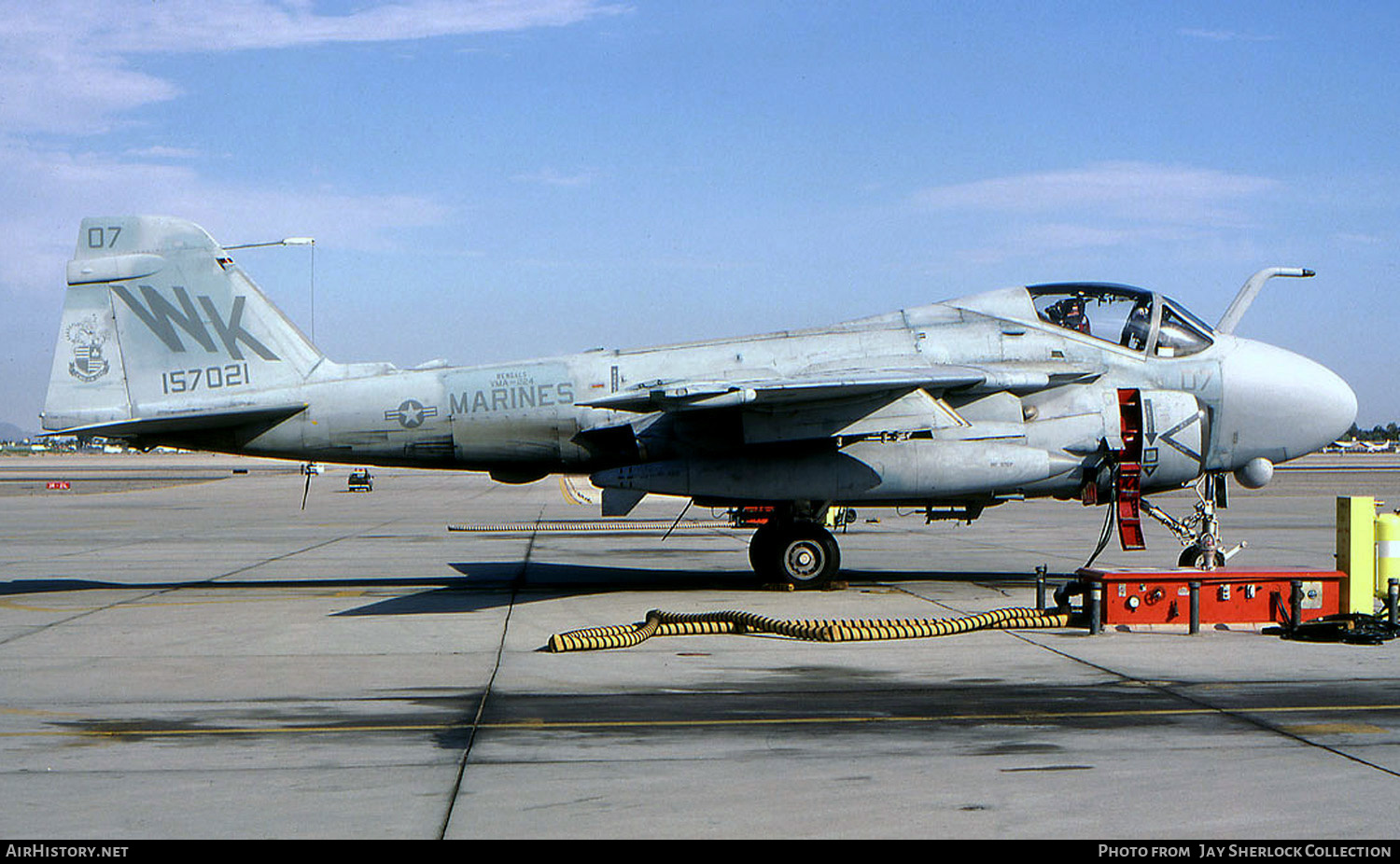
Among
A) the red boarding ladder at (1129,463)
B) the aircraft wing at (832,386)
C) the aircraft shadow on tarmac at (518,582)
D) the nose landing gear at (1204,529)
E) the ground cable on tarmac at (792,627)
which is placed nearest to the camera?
the ground cable on tarmac at (792,627)

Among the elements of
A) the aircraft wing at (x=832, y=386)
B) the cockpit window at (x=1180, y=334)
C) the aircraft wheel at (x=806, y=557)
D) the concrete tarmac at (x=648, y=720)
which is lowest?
the concrete tarmac at (x=648, y=720)

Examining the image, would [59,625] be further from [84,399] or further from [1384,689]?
[1384,689]

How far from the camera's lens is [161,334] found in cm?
1468

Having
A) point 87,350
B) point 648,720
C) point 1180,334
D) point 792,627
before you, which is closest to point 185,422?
point 87,350

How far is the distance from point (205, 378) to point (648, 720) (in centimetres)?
942

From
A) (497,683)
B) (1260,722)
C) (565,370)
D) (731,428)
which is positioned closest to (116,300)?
(565,370)

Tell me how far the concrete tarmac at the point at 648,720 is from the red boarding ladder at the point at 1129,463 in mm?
1525

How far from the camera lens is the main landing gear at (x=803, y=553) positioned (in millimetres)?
14812

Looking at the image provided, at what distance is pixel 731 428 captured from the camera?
14297 millimetres

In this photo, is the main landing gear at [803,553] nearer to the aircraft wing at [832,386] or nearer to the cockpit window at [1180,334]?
the aircraft wing at [832,386]

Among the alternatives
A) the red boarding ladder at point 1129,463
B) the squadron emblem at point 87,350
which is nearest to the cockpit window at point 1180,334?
the red boarding ladder at point 1129,463

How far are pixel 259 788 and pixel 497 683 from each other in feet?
9.96

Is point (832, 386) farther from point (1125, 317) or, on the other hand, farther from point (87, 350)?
point (87, 350)

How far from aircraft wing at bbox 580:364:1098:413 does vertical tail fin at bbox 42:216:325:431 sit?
470 cm
